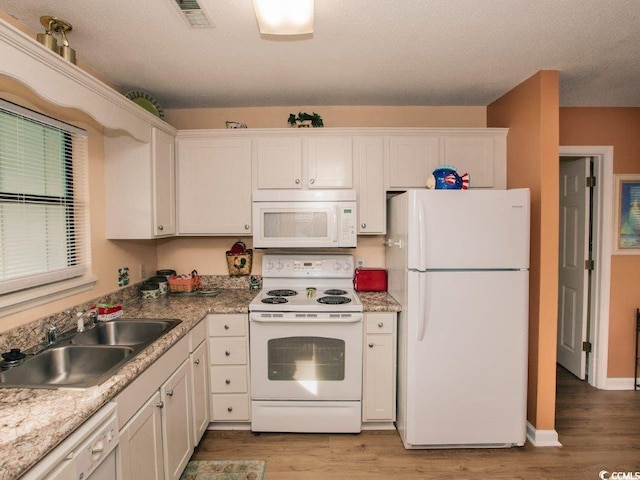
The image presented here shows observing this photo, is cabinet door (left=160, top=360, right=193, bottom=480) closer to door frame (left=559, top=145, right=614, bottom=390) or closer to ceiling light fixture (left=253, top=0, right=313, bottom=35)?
ceiling light fixture (left=253, top=0, right=313, bottom=35)

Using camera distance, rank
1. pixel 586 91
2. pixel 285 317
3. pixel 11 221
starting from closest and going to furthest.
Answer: pixel 11 221 → pixel 285 317 → pixel 586 91

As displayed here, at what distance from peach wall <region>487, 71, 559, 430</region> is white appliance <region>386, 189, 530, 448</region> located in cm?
21

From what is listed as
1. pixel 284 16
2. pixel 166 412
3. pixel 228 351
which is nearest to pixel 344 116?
pixel 284 16

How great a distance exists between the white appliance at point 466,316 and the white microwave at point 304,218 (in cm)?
55

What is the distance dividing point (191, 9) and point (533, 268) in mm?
2577

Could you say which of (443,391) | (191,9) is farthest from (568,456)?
(191,9)

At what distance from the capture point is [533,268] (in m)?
2.29

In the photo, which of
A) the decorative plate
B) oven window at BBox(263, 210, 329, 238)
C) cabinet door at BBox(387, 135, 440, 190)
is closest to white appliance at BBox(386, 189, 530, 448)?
cabinet door at BBox(387, 135, 440, 190)

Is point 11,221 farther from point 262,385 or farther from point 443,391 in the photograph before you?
point 443,391

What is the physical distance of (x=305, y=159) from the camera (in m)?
2.67

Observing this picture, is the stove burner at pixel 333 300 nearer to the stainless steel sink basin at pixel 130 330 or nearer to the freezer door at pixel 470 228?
the freezer door at pixel 470 228

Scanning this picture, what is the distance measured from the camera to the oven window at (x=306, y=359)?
91.6 inches

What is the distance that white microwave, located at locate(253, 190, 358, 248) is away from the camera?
2562mm

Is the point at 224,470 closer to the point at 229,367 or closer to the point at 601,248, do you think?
the point at 229,367
